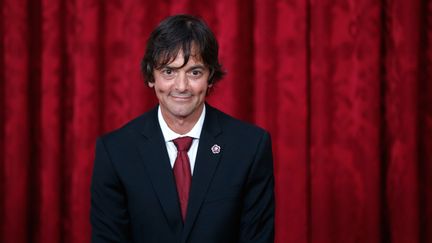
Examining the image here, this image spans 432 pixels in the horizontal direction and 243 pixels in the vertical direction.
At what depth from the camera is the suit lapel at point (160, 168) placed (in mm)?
1516

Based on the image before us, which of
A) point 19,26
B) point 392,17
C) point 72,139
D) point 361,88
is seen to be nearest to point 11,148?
point 72,139

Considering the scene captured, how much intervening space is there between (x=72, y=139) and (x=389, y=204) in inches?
48.0

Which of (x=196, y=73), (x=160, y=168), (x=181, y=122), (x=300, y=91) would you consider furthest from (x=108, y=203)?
(x=300, y=91)

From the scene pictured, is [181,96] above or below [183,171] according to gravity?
above

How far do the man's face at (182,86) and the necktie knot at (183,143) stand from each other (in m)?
0.05

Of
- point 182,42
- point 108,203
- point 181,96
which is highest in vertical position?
point 182,42

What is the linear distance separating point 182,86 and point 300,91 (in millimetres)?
1005

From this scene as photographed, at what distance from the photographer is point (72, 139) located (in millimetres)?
2570

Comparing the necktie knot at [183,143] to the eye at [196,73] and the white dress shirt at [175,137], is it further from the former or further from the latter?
the eye at [196,73]

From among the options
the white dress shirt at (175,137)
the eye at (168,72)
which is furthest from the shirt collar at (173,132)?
the eye at (168,72)

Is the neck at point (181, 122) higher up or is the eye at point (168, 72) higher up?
the eye at point (168, 72)

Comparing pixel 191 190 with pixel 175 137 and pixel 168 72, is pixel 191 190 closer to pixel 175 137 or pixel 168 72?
pixel 175 137

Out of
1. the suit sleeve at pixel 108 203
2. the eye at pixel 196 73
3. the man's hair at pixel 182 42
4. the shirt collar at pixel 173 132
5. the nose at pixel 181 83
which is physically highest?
the man's hair at pixel 182 42

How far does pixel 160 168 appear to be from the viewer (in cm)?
154
